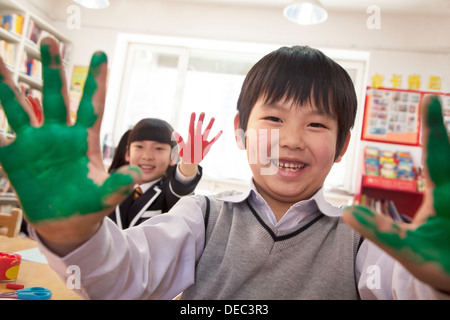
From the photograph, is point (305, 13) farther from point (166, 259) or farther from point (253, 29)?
point (166, 259)

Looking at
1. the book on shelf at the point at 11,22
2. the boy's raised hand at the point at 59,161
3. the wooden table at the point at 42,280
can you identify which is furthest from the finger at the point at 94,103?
the book on shelf at the point at 11,22

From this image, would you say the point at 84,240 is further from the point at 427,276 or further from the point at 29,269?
the point at 29,269

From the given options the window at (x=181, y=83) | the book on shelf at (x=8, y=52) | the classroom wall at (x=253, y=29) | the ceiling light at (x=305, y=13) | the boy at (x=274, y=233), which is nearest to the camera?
the boy at (x=274, y=233)

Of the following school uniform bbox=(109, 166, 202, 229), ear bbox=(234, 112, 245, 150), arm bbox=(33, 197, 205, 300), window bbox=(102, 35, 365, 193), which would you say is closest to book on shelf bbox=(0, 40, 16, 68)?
window bbox=(102, 35, 365, 193)

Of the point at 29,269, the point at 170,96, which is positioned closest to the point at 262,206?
the point at 29,269

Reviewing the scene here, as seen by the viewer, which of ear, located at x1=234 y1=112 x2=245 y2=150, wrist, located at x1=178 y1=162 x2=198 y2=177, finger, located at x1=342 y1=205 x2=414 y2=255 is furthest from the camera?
wrist, located at x1=178 y1=162 x2=198 y2=177

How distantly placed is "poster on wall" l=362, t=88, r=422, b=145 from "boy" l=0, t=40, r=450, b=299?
8.59ft

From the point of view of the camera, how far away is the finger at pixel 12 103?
0.34m

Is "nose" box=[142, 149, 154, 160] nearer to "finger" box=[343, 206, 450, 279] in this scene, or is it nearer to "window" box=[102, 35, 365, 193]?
"finger" box=[343, 206, 450, 279]

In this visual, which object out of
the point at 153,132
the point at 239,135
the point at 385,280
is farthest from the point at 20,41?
the point at 385,280

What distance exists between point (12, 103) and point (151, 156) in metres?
1.16

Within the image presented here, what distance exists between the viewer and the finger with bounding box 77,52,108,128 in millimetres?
339

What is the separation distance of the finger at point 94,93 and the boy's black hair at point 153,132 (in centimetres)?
116

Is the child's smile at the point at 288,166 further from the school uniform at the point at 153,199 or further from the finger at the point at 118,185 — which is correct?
the school uniform at the point at 153,199
